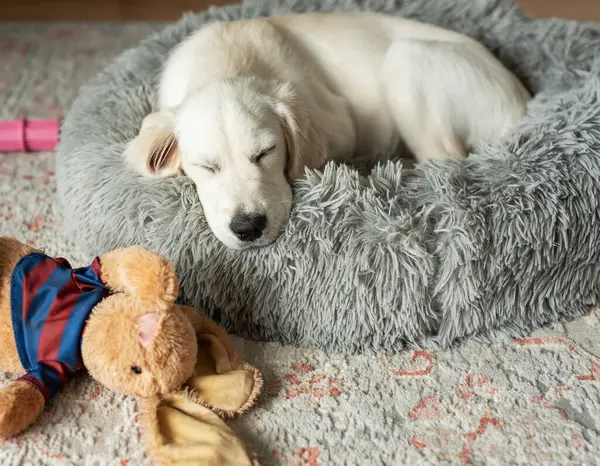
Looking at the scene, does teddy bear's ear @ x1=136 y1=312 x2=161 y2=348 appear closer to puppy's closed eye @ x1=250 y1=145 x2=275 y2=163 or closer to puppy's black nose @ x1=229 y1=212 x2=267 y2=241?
puppy's black nose @ x1=229 y1=212 x2=267 y2=241

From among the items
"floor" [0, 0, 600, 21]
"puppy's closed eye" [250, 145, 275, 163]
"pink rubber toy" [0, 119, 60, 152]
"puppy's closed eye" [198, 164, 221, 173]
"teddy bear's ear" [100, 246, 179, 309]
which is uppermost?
"puppy's closed eye" [250, 145, 275, 163]

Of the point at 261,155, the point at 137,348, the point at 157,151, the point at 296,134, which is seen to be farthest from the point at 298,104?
the point at 137,348

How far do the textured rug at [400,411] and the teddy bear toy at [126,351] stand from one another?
2.2 inches

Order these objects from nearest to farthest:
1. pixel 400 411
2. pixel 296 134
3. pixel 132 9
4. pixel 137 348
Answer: pixel 137 348 < pixel 400 411 < pixel 296 134 < pixel 132 9

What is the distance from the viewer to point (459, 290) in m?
1.51

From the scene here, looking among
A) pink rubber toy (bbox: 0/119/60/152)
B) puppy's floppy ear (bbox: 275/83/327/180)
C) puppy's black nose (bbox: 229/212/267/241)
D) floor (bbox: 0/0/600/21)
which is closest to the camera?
puppy's black nose (bbox: 229/212/267/241)

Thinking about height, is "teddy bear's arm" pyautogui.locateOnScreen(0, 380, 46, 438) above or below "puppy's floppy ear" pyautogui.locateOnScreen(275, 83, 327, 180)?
below

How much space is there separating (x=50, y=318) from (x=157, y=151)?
1.70 ft

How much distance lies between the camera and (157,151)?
1693 mm

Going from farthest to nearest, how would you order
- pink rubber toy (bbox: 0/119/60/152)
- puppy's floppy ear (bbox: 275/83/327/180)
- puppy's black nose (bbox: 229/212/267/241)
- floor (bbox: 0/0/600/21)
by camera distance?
floor (bbox: 0/0/600/21) < pink rubber toy (bbox: 0/119/60/152) < puppy's floppy ear (bbox: 275/83/327/180) < puppy's black nose (bbox: 229/212/267/241)

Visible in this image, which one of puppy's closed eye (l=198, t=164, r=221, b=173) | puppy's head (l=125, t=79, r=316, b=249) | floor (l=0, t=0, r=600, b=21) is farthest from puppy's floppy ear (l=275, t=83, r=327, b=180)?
floor (l=0, t=0, r=600, b=21)

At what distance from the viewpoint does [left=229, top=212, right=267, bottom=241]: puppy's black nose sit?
1.48m

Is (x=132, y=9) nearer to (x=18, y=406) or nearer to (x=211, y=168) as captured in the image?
(x=211, y=168)

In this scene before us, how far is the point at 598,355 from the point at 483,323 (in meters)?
0.26
